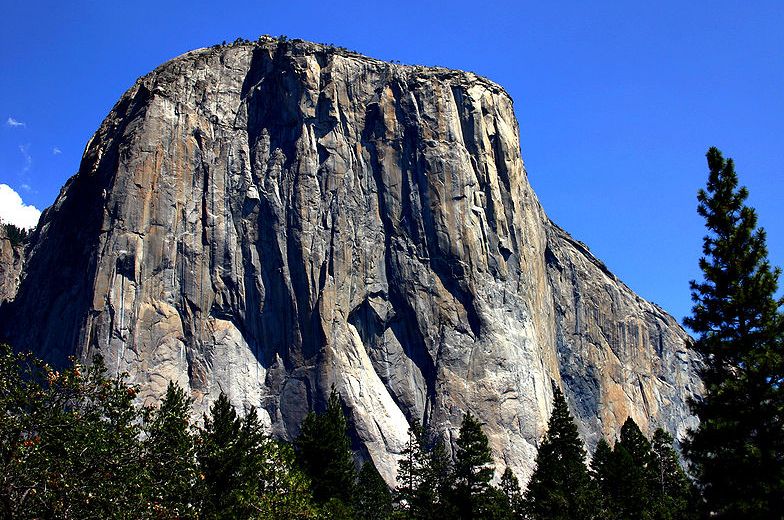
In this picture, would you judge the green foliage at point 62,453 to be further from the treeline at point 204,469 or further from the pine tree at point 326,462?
the pine tree at point 326,462

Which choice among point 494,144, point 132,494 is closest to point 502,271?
point 494,144

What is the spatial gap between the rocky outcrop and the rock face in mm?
6530

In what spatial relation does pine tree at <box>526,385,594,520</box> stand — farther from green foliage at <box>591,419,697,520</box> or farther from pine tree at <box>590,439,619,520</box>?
green foliage at <box>591,419,697,520</box>

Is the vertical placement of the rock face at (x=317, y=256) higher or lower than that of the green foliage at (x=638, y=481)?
higher

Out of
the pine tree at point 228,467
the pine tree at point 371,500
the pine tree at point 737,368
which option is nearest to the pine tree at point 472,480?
the pine tree at point 371,500

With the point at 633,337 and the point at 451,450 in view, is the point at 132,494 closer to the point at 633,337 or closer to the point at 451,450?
the point at 451,450

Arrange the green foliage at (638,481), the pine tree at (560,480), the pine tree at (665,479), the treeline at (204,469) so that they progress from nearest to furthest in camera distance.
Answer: the treeline at (204,469), the pine tree at (560,480), the green foliage at (638,481), the pine tree at (665,479)

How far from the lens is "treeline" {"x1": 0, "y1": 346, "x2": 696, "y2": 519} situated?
680 inches

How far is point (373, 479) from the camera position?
246ft

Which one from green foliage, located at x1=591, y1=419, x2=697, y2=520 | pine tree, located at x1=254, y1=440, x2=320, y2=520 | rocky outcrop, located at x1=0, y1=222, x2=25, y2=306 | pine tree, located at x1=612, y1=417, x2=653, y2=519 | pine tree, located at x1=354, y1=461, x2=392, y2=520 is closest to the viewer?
pine tree, located at x1=254, y1=440, x2=320, y2=520

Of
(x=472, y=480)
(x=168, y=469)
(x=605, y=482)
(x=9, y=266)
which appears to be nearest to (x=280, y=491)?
(x=168, y=469)

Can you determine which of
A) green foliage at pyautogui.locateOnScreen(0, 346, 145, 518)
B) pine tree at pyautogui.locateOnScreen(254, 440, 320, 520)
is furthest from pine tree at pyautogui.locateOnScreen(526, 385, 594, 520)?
green foliage at pyautogui.locateOnScreen(0, 346, 145, 518)

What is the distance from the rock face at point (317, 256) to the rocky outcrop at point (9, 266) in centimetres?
653

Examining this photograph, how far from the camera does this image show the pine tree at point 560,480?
49.2 m
